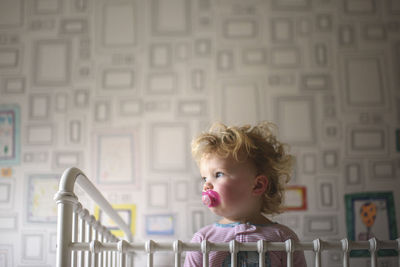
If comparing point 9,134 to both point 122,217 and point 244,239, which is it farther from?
point 244,239

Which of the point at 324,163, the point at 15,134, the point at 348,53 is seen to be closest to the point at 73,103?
the point at 15,134

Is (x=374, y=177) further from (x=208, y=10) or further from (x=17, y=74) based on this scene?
(x=17, y=74)

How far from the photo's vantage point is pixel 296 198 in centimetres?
164

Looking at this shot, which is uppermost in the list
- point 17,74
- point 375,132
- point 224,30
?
point 224,30

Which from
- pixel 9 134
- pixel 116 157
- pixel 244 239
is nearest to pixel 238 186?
pixel 244 239

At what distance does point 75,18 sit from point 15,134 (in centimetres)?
60

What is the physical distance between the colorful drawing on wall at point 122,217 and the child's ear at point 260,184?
2.55 feet

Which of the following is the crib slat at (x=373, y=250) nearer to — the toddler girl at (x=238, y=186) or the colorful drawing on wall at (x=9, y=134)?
the toddler girl at (x=238, y=186)

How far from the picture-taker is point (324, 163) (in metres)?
1.67

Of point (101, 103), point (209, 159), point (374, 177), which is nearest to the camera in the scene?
point (209, 159)

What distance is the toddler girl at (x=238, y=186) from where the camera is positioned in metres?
0.97

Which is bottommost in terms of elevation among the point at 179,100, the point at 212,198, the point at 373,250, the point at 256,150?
the point at 373,250

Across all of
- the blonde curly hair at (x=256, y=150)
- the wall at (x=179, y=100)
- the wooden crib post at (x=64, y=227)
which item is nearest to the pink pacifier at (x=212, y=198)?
the blonde curly hair at (x=256, y=150)

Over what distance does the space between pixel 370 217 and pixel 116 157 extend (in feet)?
3.58
